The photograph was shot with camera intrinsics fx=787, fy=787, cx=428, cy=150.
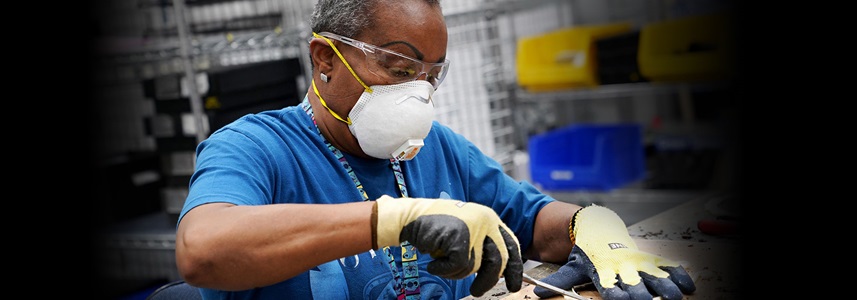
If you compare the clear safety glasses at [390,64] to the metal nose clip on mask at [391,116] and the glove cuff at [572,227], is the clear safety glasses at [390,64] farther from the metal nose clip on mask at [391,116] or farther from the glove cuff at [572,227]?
the glove cuff at [572,227]

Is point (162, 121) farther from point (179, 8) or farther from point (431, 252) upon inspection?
point (431, 252)

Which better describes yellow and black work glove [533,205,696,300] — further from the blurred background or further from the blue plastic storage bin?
the blue plastic storage bin

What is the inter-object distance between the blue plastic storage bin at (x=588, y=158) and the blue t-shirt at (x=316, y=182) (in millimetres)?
2081

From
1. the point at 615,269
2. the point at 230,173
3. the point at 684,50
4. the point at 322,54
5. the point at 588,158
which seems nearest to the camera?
the point at 230,173

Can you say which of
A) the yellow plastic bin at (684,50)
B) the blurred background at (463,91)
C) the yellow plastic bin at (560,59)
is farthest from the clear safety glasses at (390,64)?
the yellow plastic bin at (560,59)

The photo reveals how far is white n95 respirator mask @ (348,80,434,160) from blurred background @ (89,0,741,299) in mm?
1265

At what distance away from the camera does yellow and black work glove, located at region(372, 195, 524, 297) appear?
1144mm

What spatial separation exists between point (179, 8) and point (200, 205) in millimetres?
1675

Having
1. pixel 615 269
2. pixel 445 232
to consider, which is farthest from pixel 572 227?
pixel 445 232

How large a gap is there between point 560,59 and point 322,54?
231cm

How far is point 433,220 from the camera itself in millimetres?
1150

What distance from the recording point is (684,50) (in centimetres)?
333

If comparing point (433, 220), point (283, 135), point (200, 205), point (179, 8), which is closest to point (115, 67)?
point (179, 8)

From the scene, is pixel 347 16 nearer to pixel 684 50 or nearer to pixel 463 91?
pixel 463 91
